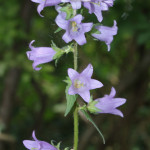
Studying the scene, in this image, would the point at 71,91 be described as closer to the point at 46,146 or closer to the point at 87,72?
the point at 87,72

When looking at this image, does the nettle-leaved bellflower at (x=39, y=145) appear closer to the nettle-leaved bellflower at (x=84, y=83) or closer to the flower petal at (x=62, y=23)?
the nettle-leaved bellflower at (x=84, y=83)

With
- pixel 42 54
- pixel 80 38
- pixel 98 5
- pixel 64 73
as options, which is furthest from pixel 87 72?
pixel 64 73

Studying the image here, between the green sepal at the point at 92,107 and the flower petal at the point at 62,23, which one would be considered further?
the green sepal at the point at 92,107

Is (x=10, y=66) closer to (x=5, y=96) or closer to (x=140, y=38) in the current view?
(x=5, y=96)

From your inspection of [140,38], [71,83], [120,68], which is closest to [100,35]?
[71,83]

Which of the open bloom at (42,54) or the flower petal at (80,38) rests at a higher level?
the flower petal at (80,38)

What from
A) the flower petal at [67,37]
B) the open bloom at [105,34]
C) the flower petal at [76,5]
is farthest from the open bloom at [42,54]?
the flower petal at [76,5]

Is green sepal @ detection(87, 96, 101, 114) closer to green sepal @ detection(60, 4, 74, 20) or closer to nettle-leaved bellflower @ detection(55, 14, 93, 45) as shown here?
nettle-leaved bellflower @ detection(55, 14, 93, 45)
